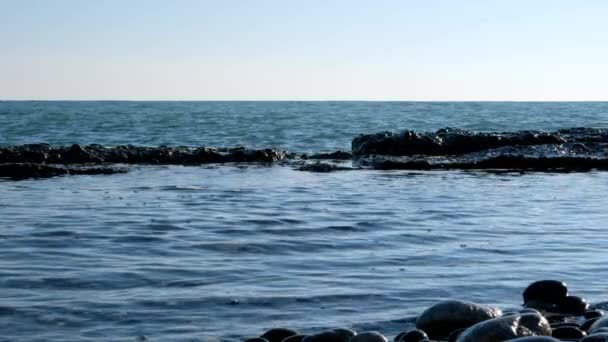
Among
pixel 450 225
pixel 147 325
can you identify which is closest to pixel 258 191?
pixel 450 225

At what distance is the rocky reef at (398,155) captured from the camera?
24.1m

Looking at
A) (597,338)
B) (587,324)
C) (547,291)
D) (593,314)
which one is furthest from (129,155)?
(597,338)

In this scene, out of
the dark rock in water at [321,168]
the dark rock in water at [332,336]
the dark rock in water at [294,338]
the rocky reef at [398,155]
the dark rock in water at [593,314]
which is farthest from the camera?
the rocky reef at [398,155]

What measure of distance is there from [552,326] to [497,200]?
9.67m

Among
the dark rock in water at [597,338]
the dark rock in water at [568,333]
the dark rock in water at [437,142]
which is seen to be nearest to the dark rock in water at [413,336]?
the dark rock in water at [568,333]

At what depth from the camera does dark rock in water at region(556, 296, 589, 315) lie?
7.90 meters

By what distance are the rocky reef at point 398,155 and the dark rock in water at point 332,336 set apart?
15736 millimetres

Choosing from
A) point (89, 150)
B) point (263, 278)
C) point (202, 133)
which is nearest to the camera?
point (263, 278)

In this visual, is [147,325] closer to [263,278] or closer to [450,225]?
[263,278]

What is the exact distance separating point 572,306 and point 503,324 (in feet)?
5.52

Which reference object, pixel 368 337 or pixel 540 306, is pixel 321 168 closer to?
pixel 540 306

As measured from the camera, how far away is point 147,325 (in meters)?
7.36

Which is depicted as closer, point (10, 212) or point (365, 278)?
point (365, 278)

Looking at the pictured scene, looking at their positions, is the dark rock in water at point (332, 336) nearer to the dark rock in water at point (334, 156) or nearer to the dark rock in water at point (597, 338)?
the dark rock in water at point (597, 338)
